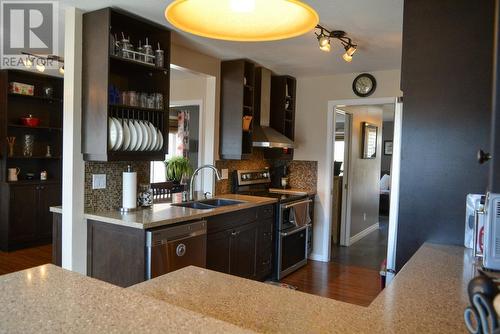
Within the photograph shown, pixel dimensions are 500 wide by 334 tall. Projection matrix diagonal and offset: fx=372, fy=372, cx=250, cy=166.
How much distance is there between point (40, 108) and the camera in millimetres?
5496

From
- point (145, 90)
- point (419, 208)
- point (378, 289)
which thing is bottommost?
point (378, 289)

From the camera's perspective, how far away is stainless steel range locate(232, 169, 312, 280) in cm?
412

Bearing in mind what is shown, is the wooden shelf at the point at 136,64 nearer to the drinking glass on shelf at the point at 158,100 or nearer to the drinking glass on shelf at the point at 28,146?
the drinking glass on shelf at the point at 158,100

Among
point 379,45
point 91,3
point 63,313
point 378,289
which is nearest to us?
point 63,313

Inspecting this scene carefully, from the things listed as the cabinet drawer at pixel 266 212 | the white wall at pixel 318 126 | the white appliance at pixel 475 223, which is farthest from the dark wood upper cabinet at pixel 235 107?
the white appliance at pixel 475 223

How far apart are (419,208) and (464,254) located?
0.34 metres

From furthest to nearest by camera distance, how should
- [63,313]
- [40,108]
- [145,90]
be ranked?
[40,108]
[145,90]
[63,313]

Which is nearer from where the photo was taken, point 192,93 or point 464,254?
point 464,254

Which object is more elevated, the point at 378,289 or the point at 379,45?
the point at 379,45

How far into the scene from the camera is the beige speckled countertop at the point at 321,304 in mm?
1061

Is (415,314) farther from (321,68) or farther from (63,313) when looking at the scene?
(321,68)

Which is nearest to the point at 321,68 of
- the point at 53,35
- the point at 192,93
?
the point at 192,93

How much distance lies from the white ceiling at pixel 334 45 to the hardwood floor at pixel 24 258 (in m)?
3.07

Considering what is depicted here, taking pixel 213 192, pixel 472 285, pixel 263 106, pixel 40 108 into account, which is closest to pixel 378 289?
pixel 213 192
